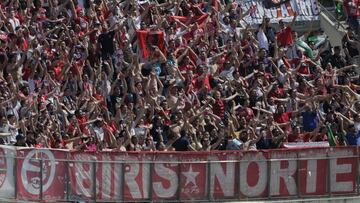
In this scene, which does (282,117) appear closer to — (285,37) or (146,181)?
(285,37)

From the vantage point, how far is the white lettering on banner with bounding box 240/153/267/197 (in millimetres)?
29719

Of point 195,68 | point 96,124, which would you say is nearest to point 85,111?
point 96,124

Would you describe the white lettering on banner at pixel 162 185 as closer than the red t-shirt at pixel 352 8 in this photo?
Yes

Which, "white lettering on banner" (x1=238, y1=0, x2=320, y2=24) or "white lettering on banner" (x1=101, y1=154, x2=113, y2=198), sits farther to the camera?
"white lettering on banner" (x1=238, y1=0, x2=320, y2=24)

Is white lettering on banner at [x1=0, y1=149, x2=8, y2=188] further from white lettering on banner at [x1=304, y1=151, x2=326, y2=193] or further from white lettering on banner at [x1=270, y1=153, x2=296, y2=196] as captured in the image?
white lettering on banner at [x1=304, y1=151, x2=326, y2=193]

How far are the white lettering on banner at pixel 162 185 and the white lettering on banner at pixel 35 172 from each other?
1942mm

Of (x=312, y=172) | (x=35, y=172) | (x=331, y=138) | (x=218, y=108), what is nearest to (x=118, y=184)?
(x=35, y=172)

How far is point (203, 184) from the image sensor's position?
2966 cm

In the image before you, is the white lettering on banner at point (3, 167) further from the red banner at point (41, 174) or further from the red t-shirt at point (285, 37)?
the red t-shirt at point (285, 37)

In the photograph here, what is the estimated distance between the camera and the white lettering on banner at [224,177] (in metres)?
29.6

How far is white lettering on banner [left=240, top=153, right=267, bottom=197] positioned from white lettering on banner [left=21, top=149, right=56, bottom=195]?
3574mm

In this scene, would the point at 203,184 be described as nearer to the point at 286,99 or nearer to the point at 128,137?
the point at 128,137

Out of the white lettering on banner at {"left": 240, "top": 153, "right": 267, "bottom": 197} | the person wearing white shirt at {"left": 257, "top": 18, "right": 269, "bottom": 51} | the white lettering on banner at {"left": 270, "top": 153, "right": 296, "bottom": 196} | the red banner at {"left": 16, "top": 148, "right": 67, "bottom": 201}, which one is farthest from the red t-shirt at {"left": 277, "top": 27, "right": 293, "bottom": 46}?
the red banner at {"left": 16, "top": 148, "right": 67, "bottom": 201}

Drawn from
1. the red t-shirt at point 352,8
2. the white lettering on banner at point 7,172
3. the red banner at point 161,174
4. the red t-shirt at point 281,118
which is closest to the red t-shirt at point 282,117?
the red t-shirt at point 281,118
